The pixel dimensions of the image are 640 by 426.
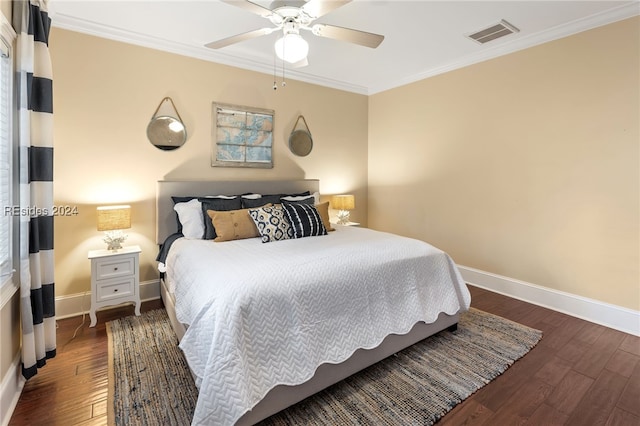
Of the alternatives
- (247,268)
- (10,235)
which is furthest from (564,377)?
(10,235)

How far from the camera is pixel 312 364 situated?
1.74 metres

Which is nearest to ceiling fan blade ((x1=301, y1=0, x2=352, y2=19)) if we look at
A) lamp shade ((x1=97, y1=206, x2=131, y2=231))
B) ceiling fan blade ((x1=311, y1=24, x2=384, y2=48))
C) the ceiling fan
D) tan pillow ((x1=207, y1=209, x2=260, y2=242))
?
the ceiling fan

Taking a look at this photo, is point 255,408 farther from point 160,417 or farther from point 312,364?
point 160,417

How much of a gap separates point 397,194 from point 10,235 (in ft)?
13.7

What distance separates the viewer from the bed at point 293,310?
153cm

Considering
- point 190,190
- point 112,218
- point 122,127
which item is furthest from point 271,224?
point 122,127

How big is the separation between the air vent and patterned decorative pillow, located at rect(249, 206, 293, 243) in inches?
103

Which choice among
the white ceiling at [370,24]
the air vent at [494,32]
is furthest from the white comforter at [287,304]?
the air vent at [494,32]

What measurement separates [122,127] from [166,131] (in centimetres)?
40

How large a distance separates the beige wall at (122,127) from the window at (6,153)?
3.94 feet

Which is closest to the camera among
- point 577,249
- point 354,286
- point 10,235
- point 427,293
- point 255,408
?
point 255,408

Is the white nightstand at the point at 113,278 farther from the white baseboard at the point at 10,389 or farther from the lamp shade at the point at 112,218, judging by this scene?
the white baseboard at the point at 10,389

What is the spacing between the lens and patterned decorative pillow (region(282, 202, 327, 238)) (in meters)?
2.97

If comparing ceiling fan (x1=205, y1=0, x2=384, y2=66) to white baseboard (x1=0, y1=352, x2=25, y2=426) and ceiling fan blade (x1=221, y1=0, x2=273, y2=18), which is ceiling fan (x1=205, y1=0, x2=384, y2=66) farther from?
white baseboard (x1=0, y1=352, x2=25, y2=426)
